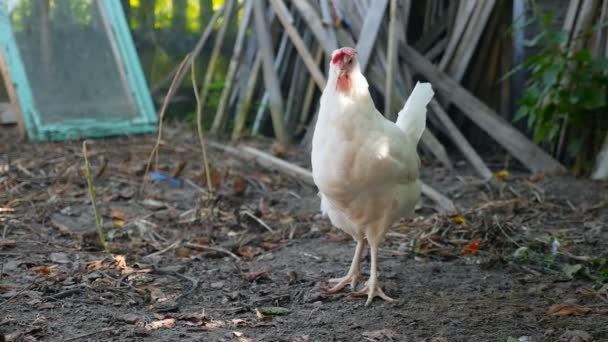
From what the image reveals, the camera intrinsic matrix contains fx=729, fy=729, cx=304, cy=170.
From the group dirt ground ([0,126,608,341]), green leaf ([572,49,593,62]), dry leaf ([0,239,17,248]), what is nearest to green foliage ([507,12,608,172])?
green leaf ([572,49,593,62])

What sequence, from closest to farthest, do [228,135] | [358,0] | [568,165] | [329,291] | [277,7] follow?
1. [329,291]
2. [568,165]
3. [358,0]
4. [277,7]
5. [228,135]

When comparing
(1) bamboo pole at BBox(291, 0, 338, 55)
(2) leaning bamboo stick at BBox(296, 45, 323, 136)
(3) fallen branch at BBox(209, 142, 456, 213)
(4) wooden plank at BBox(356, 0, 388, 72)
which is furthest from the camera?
(2) leaning bamboo stick at BBox(296, 45, 323, 136)

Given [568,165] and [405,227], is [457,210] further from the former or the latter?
[568,165]

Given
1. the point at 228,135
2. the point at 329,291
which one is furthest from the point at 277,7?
the point at 329,291

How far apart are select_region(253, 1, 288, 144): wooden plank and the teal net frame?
1.20m

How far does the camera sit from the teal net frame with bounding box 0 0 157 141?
650 centimetres

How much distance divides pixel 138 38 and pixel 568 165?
4825 millimetres

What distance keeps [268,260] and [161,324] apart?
3.77 ft

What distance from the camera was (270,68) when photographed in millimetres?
7078

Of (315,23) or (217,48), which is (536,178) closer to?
(315,23)

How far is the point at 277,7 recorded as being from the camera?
683 cm

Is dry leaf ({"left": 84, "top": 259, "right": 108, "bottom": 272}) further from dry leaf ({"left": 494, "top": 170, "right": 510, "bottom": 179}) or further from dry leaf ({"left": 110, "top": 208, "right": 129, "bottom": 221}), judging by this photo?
dry leaf ({"left": 494, "top": 170, "right": 510, "bottom": 179})

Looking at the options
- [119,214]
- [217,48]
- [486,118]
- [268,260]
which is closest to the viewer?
[268,260]

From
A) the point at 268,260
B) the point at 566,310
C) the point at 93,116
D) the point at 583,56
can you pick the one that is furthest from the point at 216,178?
the point at 566,310
